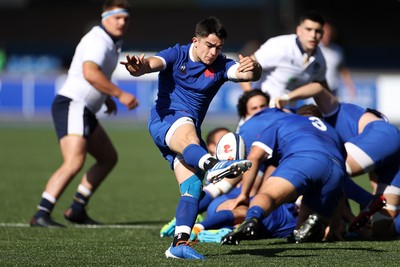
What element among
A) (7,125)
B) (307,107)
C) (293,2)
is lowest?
(7,125)

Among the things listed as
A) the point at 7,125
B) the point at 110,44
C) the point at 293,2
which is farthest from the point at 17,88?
the point at 110,44

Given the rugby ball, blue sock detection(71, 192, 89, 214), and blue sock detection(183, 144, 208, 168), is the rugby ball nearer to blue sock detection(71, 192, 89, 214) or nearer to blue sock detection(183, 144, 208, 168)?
blue sock detection(183, 144, 208, 168)

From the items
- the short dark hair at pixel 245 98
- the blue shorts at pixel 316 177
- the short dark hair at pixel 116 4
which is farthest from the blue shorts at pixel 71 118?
the blue shorts at pixel 316 177

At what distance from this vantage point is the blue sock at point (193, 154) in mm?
6684

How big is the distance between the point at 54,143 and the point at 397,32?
58.4ft

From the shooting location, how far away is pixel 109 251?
7.13m

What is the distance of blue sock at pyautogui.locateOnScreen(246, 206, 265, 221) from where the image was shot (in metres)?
7.30

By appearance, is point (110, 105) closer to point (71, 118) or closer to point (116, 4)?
point (71, 118)

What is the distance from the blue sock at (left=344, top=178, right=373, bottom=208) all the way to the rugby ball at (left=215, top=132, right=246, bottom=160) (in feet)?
7.56

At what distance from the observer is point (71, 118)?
9.66 m

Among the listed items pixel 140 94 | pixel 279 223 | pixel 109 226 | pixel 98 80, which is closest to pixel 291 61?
pixel 98 80

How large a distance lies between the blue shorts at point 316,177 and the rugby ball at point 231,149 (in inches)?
40.4

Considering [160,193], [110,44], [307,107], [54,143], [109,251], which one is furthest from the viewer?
[54,143]

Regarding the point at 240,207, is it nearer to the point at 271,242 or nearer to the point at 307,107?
the point at 271,242
